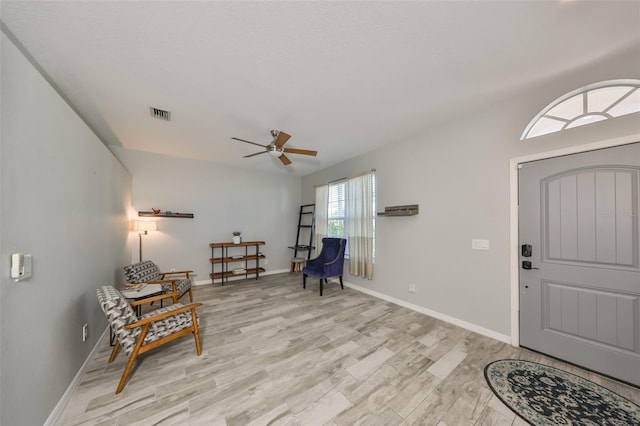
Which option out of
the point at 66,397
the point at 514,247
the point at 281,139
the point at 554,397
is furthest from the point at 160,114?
the point at 554,397

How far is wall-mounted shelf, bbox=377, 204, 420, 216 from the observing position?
3.32 m

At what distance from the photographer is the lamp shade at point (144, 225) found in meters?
3.92

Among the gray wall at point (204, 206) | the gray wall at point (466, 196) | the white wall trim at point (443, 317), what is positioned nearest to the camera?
the gray wall at point (466, 196)

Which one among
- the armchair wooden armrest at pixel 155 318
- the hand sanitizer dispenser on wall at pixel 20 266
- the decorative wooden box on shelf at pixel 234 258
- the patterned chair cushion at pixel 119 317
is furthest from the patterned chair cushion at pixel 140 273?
the hand sanitizer dispenser on wall at pixel 20 266

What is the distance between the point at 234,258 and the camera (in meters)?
5.05

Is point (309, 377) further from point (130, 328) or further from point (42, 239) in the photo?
point (42, 239)

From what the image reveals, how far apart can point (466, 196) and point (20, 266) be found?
4.09m

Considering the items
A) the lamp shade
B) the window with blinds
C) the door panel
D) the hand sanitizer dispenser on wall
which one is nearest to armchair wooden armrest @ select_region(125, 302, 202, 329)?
the hand sanitizer dispenser on wall

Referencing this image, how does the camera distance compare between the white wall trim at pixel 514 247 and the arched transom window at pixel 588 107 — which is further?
the white wall trim at pixel 514 247

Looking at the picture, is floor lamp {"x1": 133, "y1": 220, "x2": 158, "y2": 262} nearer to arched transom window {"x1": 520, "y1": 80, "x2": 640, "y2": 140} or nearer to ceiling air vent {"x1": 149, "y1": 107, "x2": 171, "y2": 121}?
ceiling air vent {"x1": 149, "y1": 107, "x2": 171, "y2": 121}

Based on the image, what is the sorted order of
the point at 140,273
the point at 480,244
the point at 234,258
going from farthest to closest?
the point at 234,258 → the point at 140,273 → the point at 480,244

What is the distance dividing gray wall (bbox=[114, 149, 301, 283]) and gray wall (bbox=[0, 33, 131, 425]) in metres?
2.22

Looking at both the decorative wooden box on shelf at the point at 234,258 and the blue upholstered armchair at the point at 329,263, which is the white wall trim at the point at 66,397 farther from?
the blue upholstered armchair at the point at 329,263

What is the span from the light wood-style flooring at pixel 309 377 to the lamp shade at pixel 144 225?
201cm
